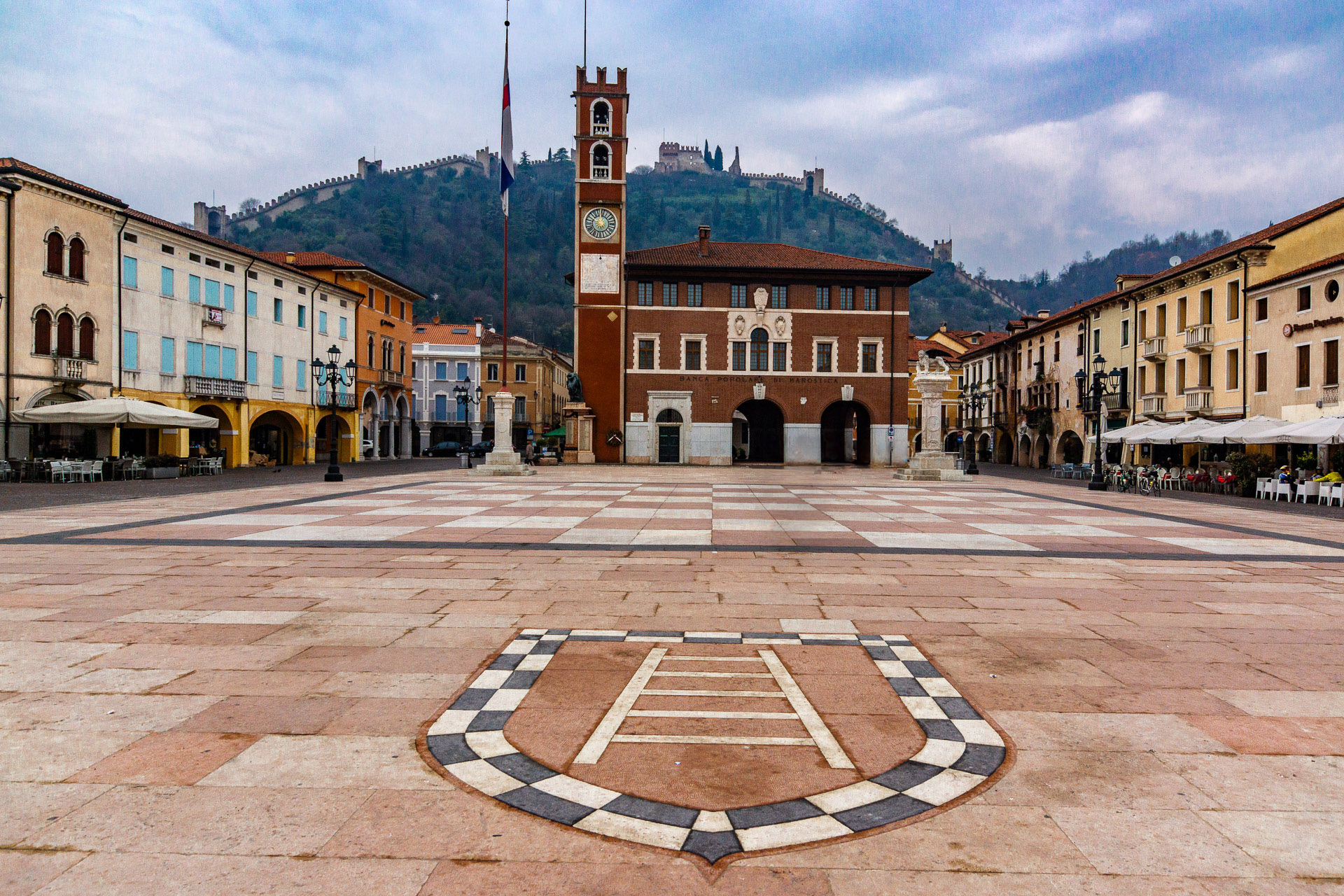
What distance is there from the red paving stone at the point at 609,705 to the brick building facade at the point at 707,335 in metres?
34.2

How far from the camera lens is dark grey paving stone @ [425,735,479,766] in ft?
11.9

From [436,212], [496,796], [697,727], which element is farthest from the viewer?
[436,212]

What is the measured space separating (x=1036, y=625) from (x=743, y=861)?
4698 millimetres

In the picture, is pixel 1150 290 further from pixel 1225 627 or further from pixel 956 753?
pixel 956 753

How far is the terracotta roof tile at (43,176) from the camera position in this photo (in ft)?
84.3

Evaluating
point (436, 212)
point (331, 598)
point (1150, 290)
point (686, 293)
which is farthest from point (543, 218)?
point (331, 598)

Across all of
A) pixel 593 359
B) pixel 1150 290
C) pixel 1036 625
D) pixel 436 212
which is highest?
pixel 436 212

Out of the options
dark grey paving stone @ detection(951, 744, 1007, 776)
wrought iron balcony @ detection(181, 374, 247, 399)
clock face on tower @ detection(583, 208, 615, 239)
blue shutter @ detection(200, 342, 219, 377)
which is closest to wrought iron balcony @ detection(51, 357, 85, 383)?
wrought iron balcony @ detection(181, 374, 247, 399)

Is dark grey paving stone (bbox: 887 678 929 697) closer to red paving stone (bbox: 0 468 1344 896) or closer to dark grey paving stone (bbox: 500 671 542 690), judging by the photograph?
red paving stone (bbox: 0 468 1344 896)

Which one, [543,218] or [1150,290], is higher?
[543,218]

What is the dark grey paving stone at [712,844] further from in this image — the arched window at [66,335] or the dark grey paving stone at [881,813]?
the arched window at [66,335]

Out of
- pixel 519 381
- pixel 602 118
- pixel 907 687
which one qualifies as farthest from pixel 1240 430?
pixel 519 381

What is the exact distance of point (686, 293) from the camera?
44.9 meters

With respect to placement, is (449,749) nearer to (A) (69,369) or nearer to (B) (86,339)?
(A) (69,369)
